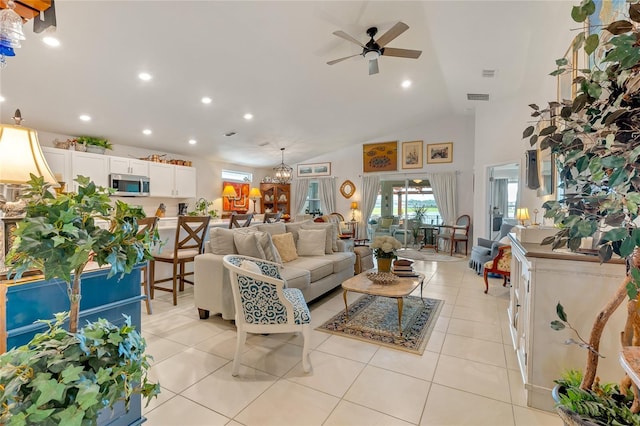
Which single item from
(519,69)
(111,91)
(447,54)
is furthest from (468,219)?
(111,91)

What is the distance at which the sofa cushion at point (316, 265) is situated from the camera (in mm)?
3475

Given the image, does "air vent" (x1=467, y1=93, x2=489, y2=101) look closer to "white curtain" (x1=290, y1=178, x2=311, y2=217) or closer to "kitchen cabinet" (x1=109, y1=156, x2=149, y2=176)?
"white curtain" (x1=290, y1=178, x2=311, y2=217)

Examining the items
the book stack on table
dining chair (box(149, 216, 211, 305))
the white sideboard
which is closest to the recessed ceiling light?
dining chair (box(149, 216, 211, 305))

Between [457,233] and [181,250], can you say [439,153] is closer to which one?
[457,233]

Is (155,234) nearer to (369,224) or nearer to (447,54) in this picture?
(447,54)

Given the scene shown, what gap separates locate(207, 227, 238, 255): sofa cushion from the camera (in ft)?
10.1

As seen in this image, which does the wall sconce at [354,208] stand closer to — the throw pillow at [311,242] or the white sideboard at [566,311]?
the throw pillow at [311,242]

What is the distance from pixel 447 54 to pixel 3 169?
454cm

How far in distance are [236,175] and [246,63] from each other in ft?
16.4

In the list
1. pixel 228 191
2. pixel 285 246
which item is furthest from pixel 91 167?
pixel 285 246

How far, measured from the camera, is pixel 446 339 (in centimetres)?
274

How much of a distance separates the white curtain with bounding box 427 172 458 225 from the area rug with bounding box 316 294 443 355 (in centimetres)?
412

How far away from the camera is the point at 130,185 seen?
5.43 meters

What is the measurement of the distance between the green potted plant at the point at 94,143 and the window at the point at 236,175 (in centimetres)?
298
